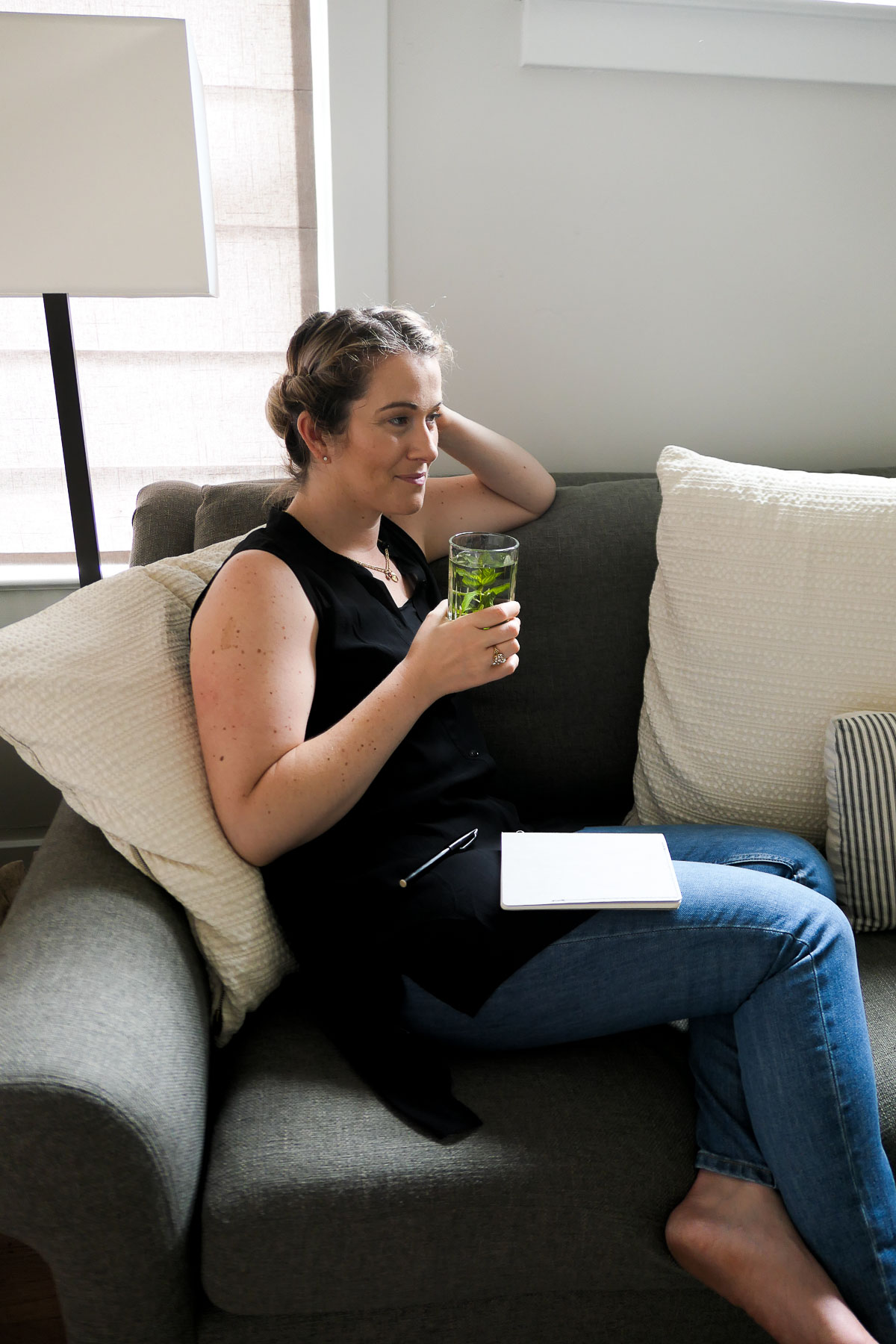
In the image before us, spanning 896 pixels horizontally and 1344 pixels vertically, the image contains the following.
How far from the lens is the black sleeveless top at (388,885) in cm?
105

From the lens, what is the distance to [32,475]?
1.85 m

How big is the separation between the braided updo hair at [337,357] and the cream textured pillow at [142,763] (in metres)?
0.36

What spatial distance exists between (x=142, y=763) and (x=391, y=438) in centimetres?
51

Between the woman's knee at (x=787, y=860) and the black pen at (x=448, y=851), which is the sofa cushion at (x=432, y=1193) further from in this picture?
the woman's knee at (x=787, y=860)

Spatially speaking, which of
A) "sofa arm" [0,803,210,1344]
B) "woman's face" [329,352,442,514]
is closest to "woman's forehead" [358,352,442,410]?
A: "woman's face" [329,352,442,514]

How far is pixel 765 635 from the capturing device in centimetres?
142

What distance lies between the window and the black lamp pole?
13.4 inches

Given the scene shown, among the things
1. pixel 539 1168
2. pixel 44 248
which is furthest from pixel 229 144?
pixel 539 1168

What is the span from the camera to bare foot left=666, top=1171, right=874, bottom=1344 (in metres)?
0.90

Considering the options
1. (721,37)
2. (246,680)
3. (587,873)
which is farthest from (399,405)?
(721,37)

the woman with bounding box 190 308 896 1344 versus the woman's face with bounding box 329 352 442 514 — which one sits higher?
the woman's face with bounding box 329 352 442 514

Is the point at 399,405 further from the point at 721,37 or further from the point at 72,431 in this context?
the point at 721,37

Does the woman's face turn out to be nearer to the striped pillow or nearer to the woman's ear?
the woman's ear

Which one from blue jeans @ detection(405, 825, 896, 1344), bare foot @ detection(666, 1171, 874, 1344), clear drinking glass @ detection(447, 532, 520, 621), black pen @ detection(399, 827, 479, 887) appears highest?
clear drinking glass @ detection(447, 532, 520, 621)
